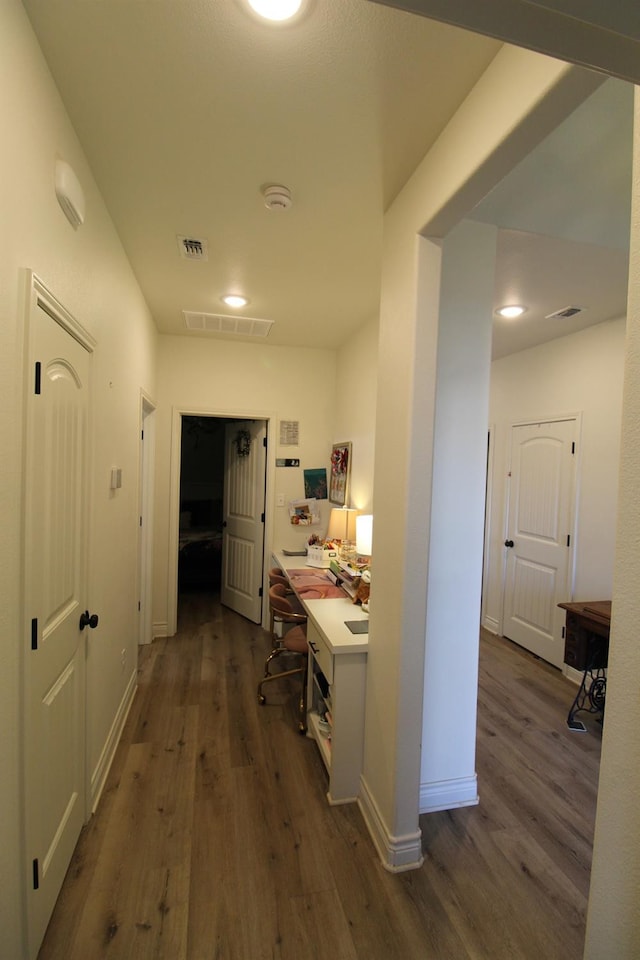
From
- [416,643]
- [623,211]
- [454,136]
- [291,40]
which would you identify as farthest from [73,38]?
[416,643]

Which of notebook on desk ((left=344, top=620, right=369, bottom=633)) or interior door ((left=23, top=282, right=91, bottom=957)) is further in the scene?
notebook on desk ((left=344, top=620, right=369, bottom=633))

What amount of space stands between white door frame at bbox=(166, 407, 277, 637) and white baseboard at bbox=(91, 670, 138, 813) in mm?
1032

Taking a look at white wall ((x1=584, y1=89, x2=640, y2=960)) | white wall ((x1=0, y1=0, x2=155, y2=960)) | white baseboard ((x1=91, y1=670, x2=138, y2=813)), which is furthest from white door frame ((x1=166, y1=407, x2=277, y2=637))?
white wall ((x1=584, y1=89, x2=640, y2=960))

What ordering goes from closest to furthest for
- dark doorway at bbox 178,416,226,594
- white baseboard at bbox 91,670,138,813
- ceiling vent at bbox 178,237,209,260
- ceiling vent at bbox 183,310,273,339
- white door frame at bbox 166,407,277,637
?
white baseboard at bbox 91,670,138,813, ceiling vent at bbox 178,237,209,260, ceiling vent at bbox 183,310,273,339, white door frame at bbox 166,407,277,637, dark doorway at bbox 178,416,226,594

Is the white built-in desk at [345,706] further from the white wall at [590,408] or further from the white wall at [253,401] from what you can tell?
the white wall at [253,401]

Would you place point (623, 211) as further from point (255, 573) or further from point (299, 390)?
point (255, 573)

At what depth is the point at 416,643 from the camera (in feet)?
5.43

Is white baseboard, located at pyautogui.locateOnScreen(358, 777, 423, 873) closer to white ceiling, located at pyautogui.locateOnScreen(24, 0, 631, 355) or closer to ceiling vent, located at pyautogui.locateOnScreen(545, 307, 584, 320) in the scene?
white ceiling, located at pyautogui.locateOnScreen(24, 0, 631, 355)

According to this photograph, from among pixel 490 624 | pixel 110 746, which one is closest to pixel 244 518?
pixel 110 746

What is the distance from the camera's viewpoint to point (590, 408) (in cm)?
329

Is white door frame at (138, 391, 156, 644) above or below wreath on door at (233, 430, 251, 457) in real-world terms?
below

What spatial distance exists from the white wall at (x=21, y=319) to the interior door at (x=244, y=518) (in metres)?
1.92

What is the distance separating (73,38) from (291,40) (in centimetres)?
62

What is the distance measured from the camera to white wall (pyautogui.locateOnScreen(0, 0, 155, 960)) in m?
1.06
